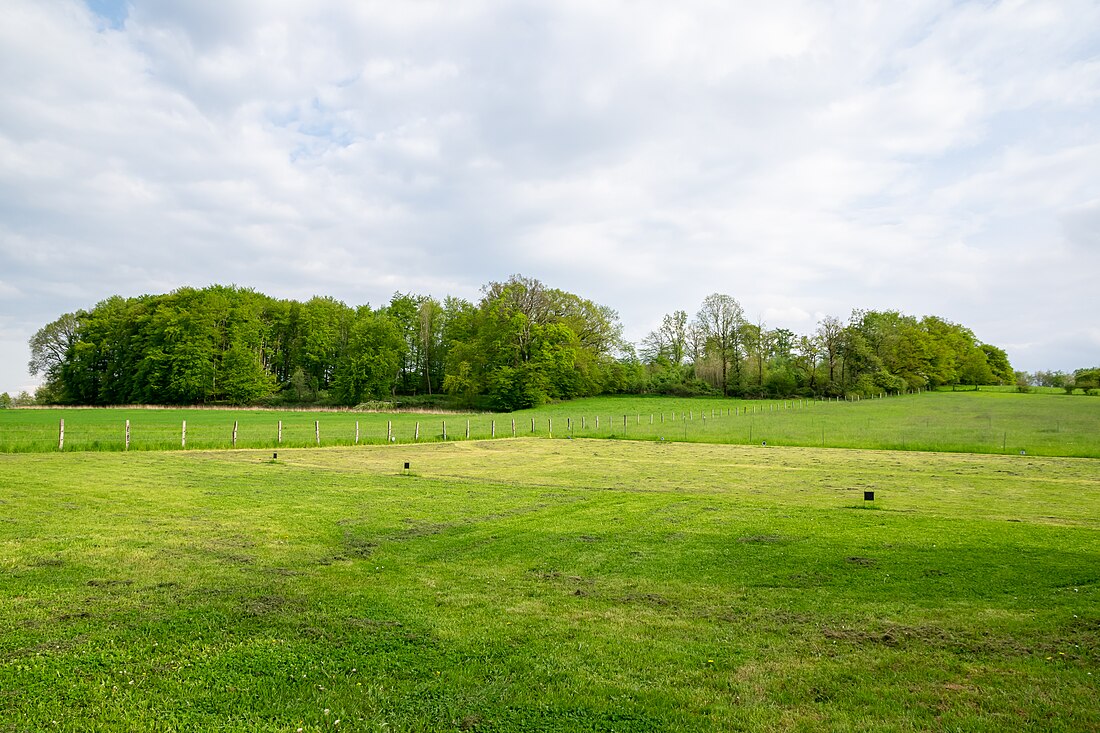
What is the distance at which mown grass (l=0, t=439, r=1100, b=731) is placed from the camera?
Result: 14.5ft

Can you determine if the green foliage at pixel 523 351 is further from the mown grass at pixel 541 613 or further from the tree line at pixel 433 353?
the mown grass at pixel 541 613

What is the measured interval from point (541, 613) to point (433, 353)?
85694 mm

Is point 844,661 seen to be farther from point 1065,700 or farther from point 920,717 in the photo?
point 1065,700

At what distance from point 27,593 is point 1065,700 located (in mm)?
9793

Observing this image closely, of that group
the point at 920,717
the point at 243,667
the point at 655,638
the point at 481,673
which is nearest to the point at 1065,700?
the point at 920,717

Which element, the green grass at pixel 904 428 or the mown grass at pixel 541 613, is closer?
the mown grass at pixel 541 613

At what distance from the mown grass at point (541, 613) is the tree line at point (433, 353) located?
199ft

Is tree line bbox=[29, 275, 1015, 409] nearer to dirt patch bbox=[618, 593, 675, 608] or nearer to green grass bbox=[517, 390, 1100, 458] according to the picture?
green grass bbox=[517, 390, 1100, 458]

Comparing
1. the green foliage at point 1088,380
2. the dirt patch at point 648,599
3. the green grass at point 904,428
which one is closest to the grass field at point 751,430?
the green grass at point 904,428

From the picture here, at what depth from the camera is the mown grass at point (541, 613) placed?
14.5ft

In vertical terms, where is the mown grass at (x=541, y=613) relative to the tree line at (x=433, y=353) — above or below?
below

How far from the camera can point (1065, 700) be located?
4391 millimetres

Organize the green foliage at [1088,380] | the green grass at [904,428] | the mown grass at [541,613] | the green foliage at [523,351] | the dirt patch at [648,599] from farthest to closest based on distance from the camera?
the green foliage at [1088,380] < the green foliage at [523,351] < the green grass at [904,428] < the dirt patch at [648,599] < the mown grass at [541,613]

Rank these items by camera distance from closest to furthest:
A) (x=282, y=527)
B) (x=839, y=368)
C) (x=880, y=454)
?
1. (x=282, y=527)
2. (x=880, y=454)
3. (x=839, y=368)
